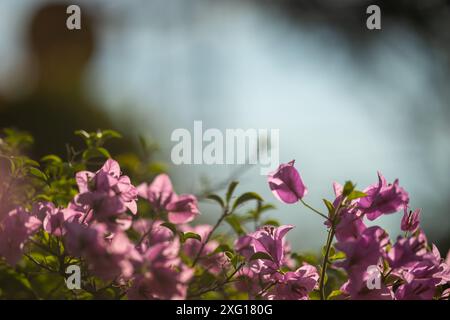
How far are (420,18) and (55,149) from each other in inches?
109

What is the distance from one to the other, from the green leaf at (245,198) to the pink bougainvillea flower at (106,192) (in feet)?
0.59

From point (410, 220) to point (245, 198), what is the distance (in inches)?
9.6

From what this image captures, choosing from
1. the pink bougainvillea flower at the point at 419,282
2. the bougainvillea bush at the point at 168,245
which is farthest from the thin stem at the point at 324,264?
the pink bougainvillea flower at the point at 419,282

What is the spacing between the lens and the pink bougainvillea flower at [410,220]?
2.20 ft

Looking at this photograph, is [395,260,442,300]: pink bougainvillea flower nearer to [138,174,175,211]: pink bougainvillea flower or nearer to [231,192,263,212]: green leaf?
[231,192,263,212]: green leaf

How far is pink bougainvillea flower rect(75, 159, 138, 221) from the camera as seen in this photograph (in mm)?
590

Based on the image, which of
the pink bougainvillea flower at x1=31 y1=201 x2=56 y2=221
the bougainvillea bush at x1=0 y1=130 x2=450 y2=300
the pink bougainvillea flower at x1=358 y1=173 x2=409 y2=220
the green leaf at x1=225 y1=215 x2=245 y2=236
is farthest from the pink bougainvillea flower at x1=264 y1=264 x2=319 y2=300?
the pink bougainvillea flower at x1=31 y1=201 x2=56 y2=221

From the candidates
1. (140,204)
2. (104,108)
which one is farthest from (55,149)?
(140,204)

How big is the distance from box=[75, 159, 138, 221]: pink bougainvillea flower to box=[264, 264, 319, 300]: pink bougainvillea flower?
0.71 feet

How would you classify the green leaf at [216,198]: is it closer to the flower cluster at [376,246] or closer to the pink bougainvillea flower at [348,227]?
the flower cluster at [376,246]

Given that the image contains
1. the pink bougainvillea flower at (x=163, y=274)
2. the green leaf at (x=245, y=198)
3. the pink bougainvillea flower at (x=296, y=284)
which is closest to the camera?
the pink bougainvillea flower at (x=163, y=274)

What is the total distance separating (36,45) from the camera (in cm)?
556

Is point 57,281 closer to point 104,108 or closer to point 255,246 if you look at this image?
point 255,246

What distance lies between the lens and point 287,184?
0.71 metres
